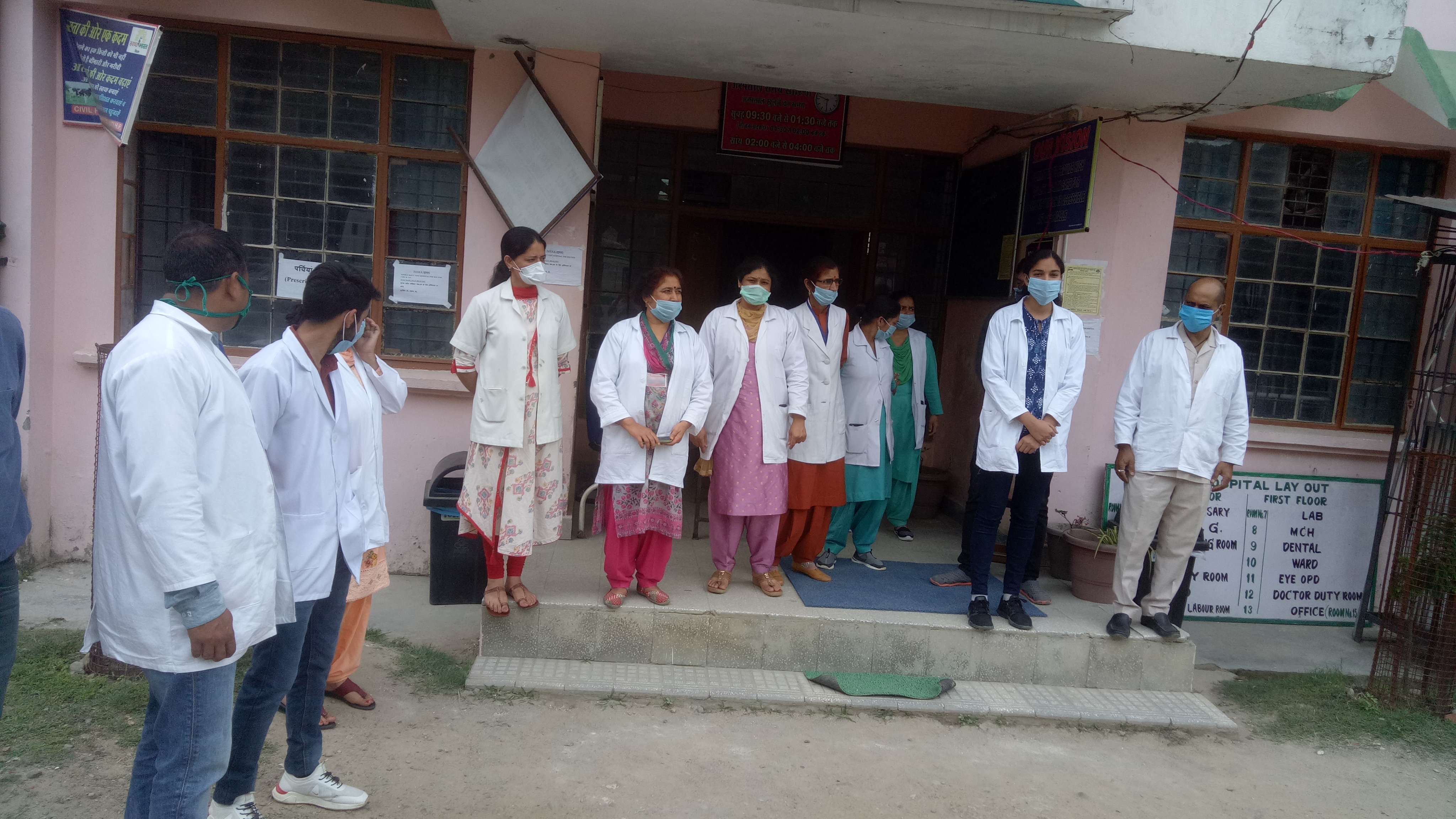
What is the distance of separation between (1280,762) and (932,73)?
147 inches

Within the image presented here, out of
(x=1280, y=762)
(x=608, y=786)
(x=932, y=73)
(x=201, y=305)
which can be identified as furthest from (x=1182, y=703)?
(x=201, y=305)

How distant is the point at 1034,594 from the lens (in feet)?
16.7

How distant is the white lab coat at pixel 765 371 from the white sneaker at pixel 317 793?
2196 mm

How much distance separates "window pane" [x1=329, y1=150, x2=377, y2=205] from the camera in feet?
18.2

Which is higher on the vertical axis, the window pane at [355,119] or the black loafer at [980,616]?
the window pane at [355,119]

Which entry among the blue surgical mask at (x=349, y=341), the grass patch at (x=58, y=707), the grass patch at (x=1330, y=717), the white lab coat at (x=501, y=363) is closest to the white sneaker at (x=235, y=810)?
the grass patch at (x=58, y=707)

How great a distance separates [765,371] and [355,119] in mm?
2914

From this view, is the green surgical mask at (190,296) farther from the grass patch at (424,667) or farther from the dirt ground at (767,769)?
the grass patch at (424,667)

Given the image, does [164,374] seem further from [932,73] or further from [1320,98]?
[1320,98]

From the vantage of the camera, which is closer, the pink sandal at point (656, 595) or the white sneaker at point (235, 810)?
the white sneaker at point (235, 810)

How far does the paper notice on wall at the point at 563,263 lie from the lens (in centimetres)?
545

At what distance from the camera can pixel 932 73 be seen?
516 centimetres

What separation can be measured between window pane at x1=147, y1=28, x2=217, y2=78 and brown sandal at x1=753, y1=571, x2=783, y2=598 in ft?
13.7

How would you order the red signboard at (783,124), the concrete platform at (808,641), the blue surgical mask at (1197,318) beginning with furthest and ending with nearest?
1. the red signboard at (783,124)
2. the blue surgical mask at (1197,318)
3. the concrete platform at (808,641)
